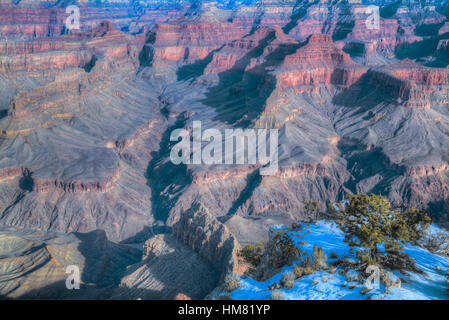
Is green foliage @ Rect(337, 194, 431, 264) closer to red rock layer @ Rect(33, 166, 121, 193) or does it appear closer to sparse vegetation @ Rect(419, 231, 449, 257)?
sparse vegetation @ Rect(419, 231, 449, 257)

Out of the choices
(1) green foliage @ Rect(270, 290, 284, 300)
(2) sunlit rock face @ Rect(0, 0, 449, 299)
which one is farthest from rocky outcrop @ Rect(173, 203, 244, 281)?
(1) green foliage @ Rect(270, 290, 284, 300)

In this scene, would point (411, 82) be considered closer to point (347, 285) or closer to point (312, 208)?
point (312, 208)

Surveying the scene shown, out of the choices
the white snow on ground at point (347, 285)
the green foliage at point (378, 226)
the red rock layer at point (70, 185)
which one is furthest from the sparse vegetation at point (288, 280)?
the red rock layer at point (70, 185)

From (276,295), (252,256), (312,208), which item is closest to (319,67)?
(312,208)
